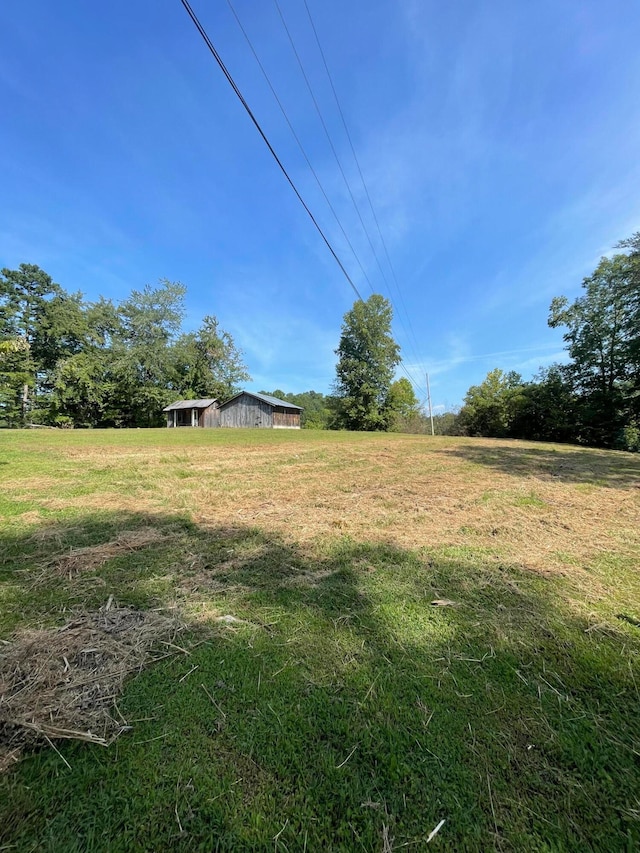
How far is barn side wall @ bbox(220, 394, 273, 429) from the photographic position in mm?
30375

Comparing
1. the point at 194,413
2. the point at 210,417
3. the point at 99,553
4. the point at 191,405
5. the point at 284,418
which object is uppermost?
the point at 191,405

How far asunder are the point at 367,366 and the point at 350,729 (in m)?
32.7

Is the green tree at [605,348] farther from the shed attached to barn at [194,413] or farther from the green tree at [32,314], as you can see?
the green tree at [32,314]

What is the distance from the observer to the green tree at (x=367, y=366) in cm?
3256

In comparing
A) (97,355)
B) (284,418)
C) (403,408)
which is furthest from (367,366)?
(97,355)

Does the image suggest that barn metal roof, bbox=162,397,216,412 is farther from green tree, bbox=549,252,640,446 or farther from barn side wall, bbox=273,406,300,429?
green tree, bbox=549,252,640,446

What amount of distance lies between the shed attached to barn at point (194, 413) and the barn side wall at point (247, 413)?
2.70 ft

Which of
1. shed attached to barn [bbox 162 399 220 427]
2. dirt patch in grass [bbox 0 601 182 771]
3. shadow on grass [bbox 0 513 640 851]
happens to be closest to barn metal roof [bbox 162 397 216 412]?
shed attached to barn [bbox 162 399 220 427]

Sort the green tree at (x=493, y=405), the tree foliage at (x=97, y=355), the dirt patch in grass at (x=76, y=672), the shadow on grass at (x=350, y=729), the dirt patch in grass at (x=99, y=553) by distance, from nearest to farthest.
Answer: the shadow on grass at (x=350, y=729) → the dirt patch in grass at (x=76, y=672) → the dirt patch in grass at (x=99, y=553) → the green tree at (x=493, y=405) → the tree foliage at (x=97, y=355)

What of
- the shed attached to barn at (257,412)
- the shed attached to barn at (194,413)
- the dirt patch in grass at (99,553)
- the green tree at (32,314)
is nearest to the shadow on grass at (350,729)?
the dirt patch in grass at (99,553)

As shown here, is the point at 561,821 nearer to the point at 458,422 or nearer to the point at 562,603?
the point at 562,603

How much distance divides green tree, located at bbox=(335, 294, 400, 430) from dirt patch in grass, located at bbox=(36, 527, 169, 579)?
2975 centimetres

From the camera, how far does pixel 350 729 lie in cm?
119

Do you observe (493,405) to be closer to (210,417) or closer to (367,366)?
(367,366)
